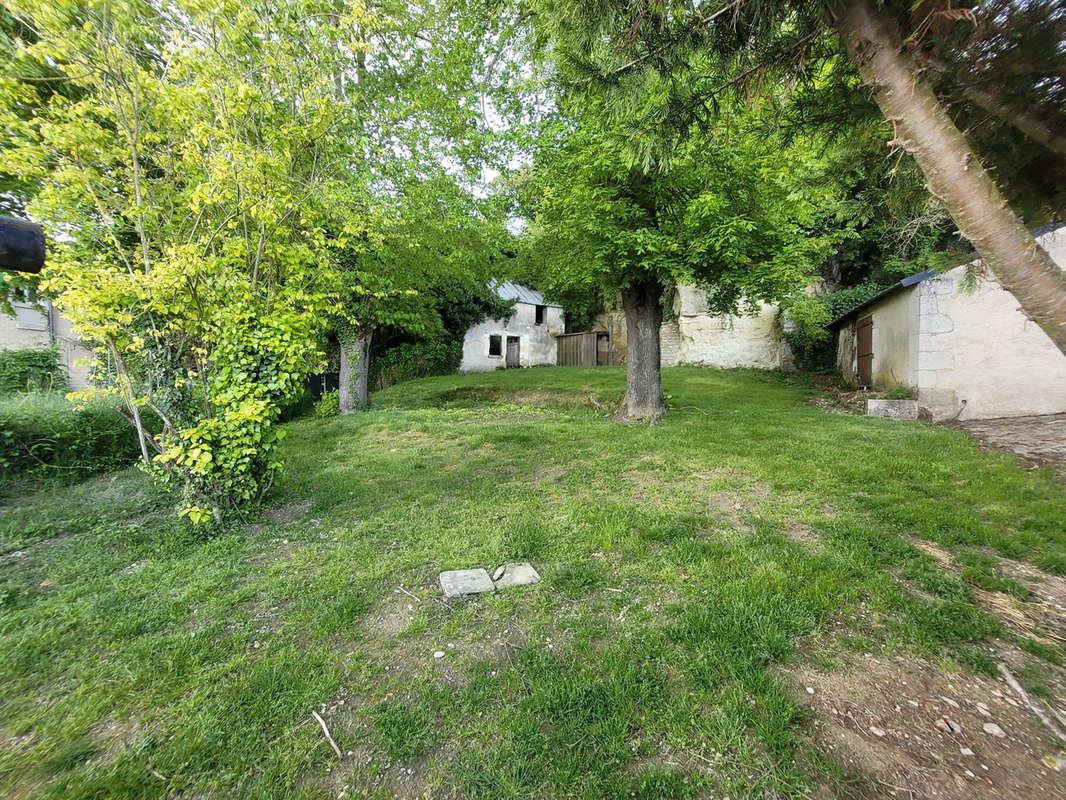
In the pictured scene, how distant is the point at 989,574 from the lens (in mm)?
2791

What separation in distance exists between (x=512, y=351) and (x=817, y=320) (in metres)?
14.0

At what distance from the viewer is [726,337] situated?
1722 cm

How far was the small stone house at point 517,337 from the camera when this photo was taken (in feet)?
70.9

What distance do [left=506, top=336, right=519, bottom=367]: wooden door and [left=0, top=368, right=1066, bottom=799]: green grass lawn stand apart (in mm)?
18380

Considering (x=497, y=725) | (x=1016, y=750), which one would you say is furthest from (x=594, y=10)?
(x=1016, y=750)

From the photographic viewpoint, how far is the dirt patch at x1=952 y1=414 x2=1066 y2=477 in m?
5.14

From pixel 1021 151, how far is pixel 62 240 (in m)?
6.69

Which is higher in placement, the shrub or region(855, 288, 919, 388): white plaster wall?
region(855, 288, 919, 388): white plaster wall

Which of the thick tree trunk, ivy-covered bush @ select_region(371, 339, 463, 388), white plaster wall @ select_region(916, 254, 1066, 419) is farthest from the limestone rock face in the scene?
the thick tree trunk

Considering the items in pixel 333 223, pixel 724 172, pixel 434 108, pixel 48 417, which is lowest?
pixel 48 417

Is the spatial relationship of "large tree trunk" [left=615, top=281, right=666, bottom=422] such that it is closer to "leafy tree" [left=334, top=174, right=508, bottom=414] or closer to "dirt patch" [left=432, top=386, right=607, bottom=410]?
"dirt patch" [left=432, top=386, right=607, bottom=410]

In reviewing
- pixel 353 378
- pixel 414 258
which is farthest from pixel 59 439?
pixel 414 258

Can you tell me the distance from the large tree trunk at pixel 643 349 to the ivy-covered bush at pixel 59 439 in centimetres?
760

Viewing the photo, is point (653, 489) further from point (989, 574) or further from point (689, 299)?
point (689, 299)
